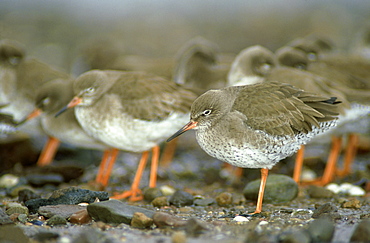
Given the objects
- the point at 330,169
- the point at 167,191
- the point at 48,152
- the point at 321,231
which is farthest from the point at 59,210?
the point at 330,169

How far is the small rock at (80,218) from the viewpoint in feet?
18.1

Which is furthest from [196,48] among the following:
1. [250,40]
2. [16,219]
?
[250,40]

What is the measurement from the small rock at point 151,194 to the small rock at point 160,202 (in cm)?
37

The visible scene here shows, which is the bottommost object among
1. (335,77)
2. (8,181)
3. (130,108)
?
(8,181)

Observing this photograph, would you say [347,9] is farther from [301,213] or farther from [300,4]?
[301,213]

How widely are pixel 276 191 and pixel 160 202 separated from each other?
170 centimetres

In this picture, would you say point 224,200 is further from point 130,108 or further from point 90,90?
point 90,90

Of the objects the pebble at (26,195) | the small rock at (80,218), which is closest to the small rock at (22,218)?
the small rock at (80,218)

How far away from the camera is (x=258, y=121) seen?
6.11 metres

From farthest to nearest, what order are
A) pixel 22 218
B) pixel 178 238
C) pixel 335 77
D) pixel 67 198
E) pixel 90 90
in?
pixel 335 77
pixel 90 90
pixel 67 198
pixel 22 218
pixel 178 238

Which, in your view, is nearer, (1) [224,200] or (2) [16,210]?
(2) [16,210]

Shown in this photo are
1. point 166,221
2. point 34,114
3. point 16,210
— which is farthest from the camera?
point 34,114

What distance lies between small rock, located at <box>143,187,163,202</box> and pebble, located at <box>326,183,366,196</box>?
2.83m

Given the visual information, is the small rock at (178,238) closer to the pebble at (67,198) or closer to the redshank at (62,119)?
the pebble at (67,198)
